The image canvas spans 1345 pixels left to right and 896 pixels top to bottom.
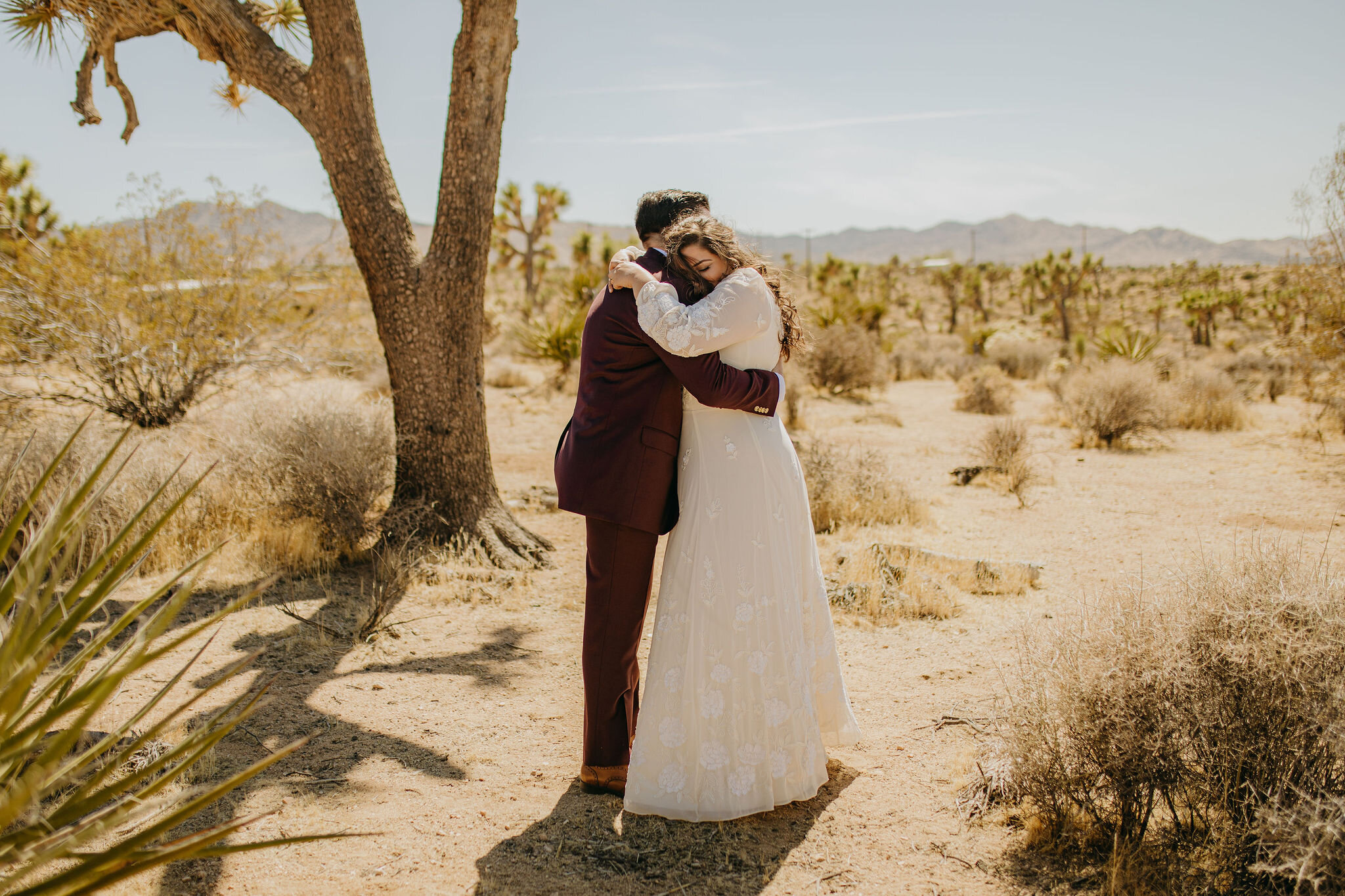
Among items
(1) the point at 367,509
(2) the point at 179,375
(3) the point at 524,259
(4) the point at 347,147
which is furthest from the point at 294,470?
(3) the point at 524,259

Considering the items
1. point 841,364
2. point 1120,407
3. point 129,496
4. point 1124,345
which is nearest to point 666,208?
point 129,496

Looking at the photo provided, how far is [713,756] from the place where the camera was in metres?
2.85

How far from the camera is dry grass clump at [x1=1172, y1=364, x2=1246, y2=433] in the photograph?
40.1 feet

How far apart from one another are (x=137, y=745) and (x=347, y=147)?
4.75m

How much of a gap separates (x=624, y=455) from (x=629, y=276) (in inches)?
24.3

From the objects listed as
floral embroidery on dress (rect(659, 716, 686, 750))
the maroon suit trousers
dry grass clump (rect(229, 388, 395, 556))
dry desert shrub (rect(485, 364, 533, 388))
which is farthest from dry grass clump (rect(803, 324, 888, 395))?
floral embroidery on dress (rect(659, 716, 686, 750))

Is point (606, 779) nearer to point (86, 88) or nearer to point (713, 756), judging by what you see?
point (713, 756)

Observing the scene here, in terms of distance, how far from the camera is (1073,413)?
39.4 ft

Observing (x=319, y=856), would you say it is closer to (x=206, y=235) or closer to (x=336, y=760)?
(x=336, y=760)

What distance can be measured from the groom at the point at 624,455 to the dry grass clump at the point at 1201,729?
4.51ft

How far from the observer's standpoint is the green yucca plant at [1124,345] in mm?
→ 15891

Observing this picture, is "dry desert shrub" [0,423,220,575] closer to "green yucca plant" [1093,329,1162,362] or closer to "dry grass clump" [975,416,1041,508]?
"dry grass clump" [975,416,1041,508]

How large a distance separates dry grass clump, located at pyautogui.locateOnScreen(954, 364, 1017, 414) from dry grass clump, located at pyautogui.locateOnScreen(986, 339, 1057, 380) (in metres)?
5.22

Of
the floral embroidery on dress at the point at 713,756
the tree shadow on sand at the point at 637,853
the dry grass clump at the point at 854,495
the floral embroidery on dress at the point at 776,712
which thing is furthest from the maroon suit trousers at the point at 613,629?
the dry grass clump at the point at 854,495
